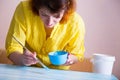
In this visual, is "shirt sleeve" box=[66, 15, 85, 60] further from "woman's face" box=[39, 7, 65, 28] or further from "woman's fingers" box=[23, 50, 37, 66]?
"woman's fingers" box=[23, 50, 37, 66]

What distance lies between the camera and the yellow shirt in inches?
51.7

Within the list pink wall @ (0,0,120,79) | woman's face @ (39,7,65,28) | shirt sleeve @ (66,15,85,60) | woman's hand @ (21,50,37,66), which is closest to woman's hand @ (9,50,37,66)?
woman's hand @ (21,50,37,66)

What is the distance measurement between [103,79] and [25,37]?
0.48m

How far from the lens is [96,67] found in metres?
1.29

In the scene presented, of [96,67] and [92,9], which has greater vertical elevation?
[92,9]

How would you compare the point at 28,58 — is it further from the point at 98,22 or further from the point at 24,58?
the point at 98,22

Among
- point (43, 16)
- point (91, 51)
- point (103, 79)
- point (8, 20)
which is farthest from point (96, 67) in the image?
point (8, 20)

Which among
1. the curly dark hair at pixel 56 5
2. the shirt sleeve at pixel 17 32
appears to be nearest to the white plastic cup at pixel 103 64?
the curly dark hair at pixel 56 5

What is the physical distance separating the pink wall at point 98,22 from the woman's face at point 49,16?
77 cm

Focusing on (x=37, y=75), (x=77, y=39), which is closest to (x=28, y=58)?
(x=37, y=75)

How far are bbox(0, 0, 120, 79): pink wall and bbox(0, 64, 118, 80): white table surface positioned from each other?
88 centimetres

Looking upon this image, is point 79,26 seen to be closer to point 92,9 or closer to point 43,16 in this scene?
point 43,16

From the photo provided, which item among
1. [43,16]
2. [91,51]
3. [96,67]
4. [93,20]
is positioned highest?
[43,16]

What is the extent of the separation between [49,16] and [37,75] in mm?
307
